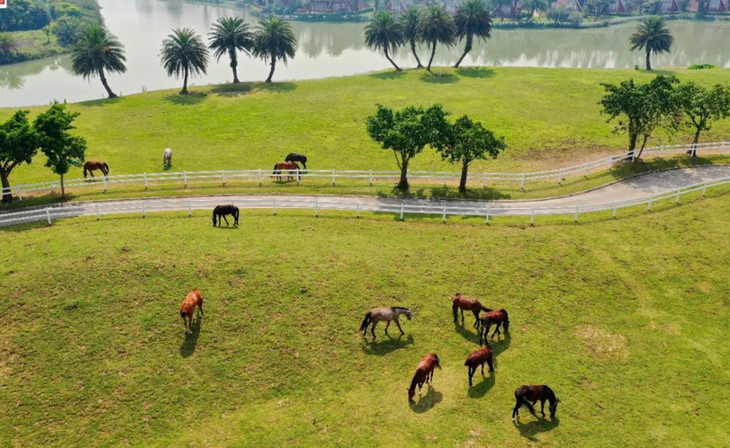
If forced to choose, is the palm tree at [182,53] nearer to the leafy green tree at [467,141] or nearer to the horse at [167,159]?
the horse at [167,159]

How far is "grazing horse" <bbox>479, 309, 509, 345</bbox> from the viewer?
1997cm

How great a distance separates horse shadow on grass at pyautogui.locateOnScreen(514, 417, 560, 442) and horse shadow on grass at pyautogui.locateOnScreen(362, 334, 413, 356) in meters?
5.19

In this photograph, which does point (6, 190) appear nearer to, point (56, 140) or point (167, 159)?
point (56, 140)

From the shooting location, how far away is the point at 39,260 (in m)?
23.3

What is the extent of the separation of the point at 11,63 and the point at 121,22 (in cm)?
9077

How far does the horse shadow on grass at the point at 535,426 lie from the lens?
654 inches

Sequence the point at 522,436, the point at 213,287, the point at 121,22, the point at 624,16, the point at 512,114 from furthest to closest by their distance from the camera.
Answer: the point at 121,22, the point at 624,16, the point at 512,114, the point at 213,287, the point at 522,436

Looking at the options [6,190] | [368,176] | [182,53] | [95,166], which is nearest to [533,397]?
[368,176]

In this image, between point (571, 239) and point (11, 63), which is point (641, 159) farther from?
point (11, 63)

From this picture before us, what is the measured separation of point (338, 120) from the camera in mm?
52500

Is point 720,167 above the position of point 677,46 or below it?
below

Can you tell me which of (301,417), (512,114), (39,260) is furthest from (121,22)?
(301,417)

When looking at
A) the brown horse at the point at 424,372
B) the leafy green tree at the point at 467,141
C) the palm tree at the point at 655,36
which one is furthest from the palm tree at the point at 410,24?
the brown horse at the point at 424,372

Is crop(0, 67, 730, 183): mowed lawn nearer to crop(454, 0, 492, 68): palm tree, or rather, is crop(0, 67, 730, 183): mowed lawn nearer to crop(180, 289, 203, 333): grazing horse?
crop(454, 0, 492, 68): palm tree
